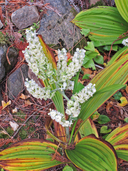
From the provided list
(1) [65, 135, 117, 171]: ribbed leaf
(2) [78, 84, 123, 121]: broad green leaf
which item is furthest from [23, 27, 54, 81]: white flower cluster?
(1) [65, 135, 117, 171]: ribbed leaf

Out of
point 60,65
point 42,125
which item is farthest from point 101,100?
point 42,125

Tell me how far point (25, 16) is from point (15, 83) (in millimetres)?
1199

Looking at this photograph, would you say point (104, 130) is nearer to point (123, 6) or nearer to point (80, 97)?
point (80, 97)

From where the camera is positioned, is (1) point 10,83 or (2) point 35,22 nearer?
(1) point 10,83

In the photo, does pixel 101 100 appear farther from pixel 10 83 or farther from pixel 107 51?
pixel 107 51

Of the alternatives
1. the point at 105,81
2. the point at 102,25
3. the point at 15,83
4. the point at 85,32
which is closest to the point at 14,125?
the point at 15,83

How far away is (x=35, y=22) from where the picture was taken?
8.50ft

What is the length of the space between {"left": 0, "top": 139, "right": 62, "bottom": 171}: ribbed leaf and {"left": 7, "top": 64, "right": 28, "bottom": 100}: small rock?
91cm

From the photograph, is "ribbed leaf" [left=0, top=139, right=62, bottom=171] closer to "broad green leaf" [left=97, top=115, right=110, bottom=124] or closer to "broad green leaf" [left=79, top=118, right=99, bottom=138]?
"broad green leaf" [left=79, top=118, right=99, bottom=138]

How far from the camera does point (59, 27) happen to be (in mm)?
2609

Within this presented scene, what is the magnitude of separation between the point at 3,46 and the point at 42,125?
1319 mm

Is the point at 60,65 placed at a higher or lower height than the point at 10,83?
higher

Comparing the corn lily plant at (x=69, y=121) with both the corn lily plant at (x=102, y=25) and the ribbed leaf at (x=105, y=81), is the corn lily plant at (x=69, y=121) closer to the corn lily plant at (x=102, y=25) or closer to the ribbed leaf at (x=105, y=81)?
the ribbed leaf at (x=105, y=81)

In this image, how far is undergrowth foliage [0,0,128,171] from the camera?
1.15 metres
